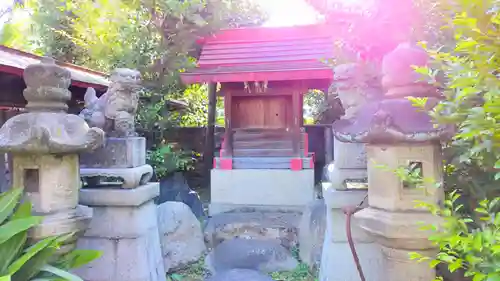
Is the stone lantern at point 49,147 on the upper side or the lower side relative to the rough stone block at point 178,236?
upper

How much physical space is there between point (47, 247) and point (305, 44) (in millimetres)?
6169

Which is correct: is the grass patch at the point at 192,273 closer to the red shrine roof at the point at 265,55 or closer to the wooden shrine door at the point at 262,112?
the red shrine roof at the point at 265,55

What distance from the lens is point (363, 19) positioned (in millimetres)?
3098

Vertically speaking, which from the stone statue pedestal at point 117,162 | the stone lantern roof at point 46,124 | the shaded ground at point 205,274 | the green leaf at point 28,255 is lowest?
the shaded ground at point 205,274

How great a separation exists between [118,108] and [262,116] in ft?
14.8

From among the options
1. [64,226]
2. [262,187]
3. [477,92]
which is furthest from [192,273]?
[477,92]

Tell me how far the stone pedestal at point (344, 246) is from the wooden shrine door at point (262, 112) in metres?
4.20

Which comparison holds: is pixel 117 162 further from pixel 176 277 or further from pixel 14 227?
pixel 176 277

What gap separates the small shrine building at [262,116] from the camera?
7461 mm

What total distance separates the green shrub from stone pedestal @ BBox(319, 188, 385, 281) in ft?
8.39

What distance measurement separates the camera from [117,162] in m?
4.15

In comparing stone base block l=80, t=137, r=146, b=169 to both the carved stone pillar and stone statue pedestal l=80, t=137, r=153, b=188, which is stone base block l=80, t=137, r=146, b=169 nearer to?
stone statue pedestal l=80, t=137, r=153, b=188

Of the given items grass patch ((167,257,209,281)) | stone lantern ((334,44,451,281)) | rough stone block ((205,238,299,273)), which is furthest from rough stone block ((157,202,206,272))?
stone lantern ((334,44,451,281))

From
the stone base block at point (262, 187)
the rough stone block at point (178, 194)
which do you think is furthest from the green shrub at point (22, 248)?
the stone base block at point (262, 187)
